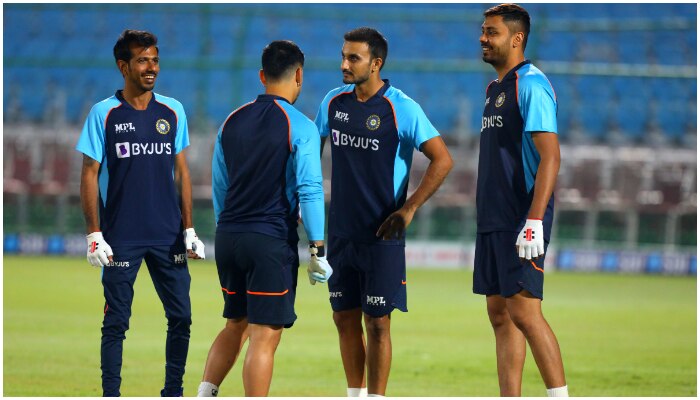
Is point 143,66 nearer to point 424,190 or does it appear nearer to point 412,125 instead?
point 412,125

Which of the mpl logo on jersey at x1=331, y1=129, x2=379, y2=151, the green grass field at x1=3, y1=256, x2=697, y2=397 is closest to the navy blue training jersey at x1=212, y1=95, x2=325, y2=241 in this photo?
the mpl logo on jersey at x1=331, y1=129, x2=379, y2=151

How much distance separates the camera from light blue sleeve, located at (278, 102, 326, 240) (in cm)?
592

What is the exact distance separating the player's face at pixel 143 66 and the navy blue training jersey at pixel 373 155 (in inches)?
45.3

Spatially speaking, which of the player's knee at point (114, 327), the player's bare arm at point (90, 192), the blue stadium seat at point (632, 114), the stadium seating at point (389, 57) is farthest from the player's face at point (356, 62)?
the blue stadium seat at point (632, 114)

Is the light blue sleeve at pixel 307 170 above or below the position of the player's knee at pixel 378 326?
above

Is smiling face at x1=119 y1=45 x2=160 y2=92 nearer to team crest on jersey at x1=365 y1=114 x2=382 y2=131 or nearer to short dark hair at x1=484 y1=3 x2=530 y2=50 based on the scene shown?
team crest on jersey at x1=365 y1=114 x2=382 y2=131

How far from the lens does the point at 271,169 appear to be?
599 centimetres

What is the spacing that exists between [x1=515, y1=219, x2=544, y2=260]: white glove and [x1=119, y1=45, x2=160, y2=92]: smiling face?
95.4 inches

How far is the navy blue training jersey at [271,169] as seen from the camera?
5.95m

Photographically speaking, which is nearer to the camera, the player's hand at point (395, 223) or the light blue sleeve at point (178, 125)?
the player's hand at point (395, 223)

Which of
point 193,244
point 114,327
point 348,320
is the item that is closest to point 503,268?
point 348,320

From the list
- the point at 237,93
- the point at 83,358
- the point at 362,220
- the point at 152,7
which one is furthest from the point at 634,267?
the point at 362,220

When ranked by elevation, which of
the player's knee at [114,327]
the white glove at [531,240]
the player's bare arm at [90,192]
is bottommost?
the player's knee at [114,327]

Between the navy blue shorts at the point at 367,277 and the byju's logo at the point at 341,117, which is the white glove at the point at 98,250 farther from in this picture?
the byju's logo at the point at 341,117
